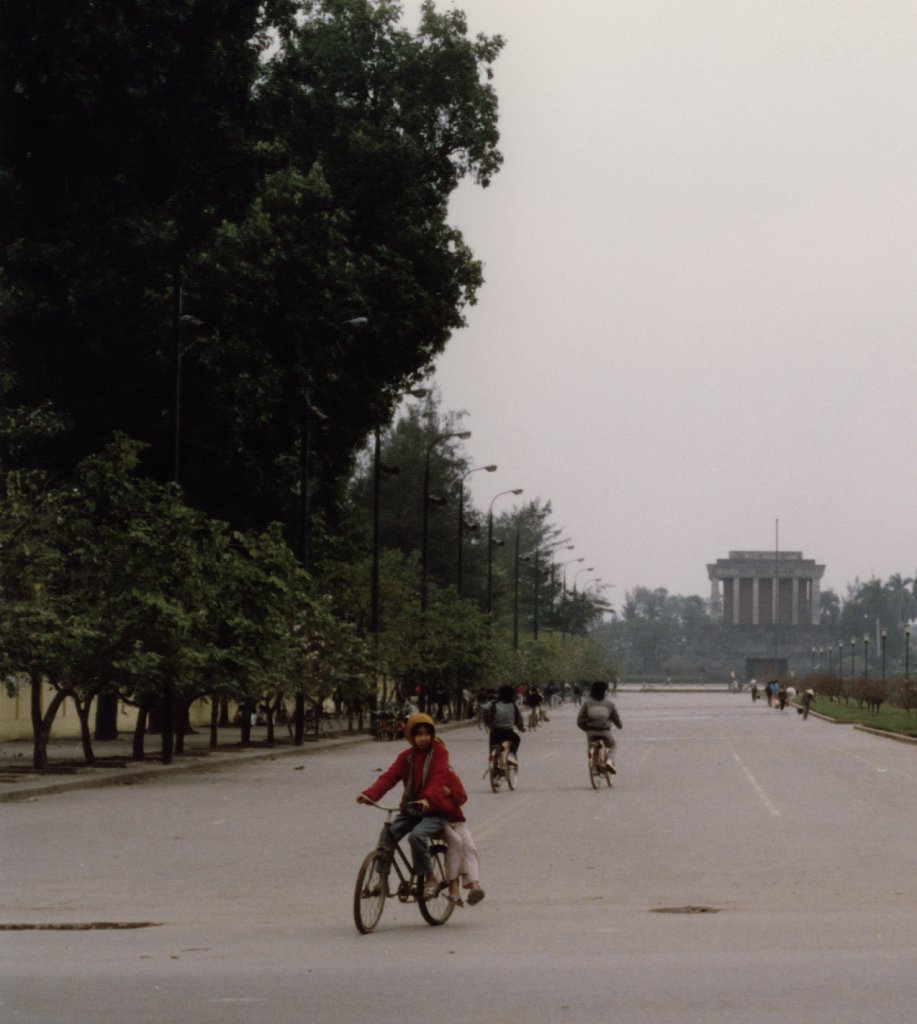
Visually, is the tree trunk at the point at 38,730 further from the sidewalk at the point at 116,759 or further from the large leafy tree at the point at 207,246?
the large leafy tree at the point at 207,246

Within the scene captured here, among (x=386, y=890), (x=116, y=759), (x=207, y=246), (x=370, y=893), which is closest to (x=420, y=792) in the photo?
(x=386, y=890)

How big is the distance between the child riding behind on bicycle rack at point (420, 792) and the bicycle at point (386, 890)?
70 millimetres

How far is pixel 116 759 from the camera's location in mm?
38594

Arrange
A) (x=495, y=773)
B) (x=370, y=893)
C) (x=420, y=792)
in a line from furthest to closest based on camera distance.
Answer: (x=495, y=773) → (x=420, y=792) → (x=370, y=893)

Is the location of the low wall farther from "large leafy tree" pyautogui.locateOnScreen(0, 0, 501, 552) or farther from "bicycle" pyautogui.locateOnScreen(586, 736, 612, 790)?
"bicycle" pyautogui.locateOnScreen(586, 736, 612, 790)

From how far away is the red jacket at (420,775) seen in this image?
45.3 feet

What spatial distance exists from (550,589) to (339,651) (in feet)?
406

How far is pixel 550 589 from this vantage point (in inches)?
6914

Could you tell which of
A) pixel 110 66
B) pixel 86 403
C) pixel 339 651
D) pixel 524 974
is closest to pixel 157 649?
pixel 86 403

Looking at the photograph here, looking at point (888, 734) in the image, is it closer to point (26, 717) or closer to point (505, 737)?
point (26, 717)

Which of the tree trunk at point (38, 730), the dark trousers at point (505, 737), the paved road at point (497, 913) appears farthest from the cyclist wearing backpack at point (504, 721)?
the tree trunk at point (38, 730)

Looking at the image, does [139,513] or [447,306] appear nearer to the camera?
[139,513]

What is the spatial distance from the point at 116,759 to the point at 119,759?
0.06 metres

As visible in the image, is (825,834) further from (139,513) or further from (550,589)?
(550,589)
